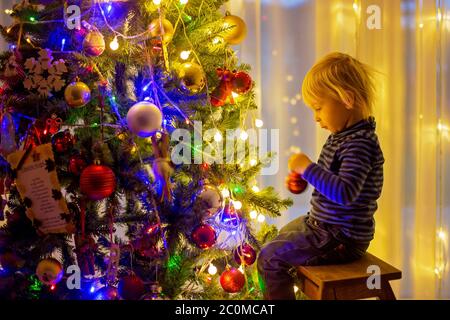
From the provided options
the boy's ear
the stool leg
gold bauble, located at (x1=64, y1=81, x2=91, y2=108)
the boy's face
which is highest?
gold bauble, located at (x1=64, y1=81, x2=91, y2=108)

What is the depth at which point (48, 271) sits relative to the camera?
1.24 metres

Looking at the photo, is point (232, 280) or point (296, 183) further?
point (232, 280)

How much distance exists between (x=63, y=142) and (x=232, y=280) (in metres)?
0.62

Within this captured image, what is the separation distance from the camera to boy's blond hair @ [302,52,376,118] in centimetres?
124

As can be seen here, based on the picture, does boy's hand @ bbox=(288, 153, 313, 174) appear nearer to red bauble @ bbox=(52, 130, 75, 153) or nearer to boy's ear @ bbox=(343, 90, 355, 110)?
boy's ear @ bbox=(343, 90, 355, 110)

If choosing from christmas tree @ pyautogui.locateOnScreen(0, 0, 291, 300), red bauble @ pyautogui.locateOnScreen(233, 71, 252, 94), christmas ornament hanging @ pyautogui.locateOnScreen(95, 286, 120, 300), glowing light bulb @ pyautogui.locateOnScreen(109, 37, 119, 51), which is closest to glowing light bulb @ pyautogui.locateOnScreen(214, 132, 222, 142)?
christmas tree @ pyautogui.locateOnScreen(0, 0, 291, 300)

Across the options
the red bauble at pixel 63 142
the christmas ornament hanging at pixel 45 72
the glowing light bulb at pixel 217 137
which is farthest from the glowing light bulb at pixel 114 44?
the glowing light bulb at pixel 217 137

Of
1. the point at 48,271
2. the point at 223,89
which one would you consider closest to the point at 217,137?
the point at 223,89

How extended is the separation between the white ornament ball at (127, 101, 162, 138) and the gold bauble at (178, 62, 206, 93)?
0.15 metres

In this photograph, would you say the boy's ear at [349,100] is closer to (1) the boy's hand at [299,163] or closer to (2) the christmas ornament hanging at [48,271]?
(1) the boy's hand at [299,163]

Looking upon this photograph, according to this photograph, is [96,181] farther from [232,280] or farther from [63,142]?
[232,280]

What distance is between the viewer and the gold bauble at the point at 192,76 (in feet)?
4.06

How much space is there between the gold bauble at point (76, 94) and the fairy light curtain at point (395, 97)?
0.87 metres

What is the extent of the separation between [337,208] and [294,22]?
989 mm
